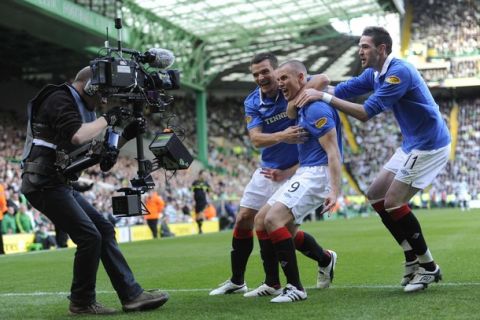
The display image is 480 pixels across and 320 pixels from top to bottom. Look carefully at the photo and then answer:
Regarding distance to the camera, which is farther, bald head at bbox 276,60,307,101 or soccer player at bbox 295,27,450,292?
bald head at bbox 276,60,307,101

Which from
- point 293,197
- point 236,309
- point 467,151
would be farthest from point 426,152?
point 467,151

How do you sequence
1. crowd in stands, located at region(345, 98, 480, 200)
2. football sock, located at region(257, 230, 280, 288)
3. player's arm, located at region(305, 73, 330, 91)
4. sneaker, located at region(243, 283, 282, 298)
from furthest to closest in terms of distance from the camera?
crowd in stands, located at region(345, 98, 480, 200)
football sock, located at region(257, 230, 280, 288)
sneaker, located at region(243, 283, 282, 298)
player's arm, located at region(305, 73, 330, 91)

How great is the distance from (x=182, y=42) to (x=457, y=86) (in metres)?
25.6

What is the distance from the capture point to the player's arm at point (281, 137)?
280 inches

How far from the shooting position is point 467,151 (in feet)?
179

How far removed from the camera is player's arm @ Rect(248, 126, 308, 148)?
23.3ft

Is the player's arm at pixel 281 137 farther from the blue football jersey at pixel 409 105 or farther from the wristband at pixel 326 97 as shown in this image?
the blue football jersey at pixel 409 105

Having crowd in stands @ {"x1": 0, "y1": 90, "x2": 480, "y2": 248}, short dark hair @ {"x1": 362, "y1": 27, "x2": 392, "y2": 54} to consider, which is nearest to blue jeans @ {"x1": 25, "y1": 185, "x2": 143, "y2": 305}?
short dark hair @ {"x1": 362, "y1": 27, "x2": 392, "y2": 54}

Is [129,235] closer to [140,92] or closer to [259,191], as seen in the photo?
[259,191]

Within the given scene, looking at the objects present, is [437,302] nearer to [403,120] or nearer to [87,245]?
[403,120]

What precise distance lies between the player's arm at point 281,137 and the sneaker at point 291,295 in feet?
4.30

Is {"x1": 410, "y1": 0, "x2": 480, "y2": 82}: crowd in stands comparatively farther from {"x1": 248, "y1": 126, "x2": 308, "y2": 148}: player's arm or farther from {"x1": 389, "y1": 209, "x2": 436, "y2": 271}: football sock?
{"x1": 248, "y1": 126, "x2": 308, "y2": 148}: player's arm

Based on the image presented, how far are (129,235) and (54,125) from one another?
Result: 18648mm

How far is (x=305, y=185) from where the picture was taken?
702 cm
